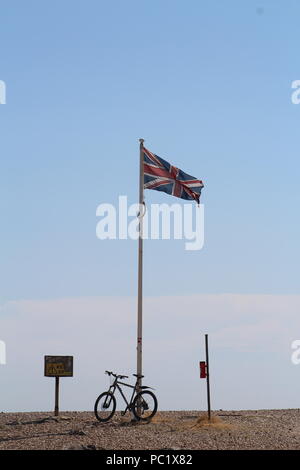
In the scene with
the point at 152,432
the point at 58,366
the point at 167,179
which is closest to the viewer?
the point at 152,432

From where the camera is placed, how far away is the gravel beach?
18.9 meters

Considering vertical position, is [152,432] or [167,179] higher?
[167,179]

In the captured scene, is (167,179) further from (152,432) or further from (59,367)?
(152,432)

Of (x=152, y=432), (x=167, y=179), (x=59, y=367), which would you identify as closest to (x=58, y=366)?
(x=59, y=367)

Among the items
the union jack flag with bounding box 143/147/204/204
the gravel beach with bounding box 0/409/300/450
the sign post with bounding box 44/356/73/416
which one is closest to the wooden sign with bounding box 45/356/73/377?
the sign post with bounding box 44/356/73/416

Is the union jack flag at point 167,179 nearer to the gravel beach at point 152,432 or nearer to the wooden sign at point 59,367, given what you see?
the wooden sign at point 59,367

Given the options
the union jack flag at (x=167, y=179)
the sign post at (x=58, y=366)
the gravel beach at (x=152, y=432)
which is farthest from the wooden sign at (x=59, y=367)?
the union jack flag at (x=167, y=179)

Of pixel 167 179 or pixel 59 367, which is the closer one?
pixel 167 179

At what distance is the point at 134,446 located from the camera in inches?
730

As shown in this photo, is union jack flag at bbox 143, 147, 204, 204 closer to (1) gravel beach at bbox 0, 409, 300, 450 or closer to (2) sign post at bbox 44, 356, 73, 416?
(2) sign post at bbox 44, 356, 73, 416

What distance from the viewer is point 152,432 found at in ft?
70.0

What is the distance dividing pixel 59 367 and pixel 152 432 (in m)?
6.16

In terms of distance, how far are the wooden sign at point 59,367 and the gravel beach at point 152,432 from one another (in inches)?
52.3

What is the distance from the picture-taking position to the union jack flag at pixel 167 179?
25641mm
